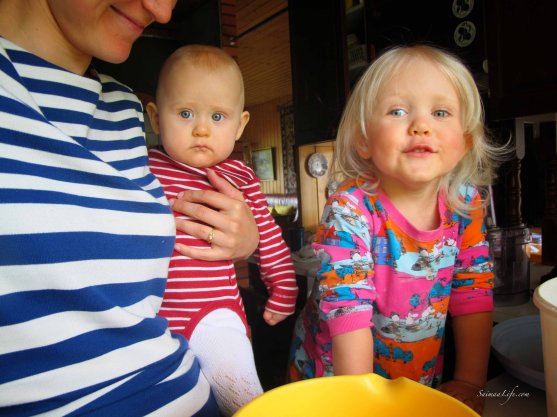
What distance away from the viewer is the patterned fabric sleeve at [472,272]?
902 mm

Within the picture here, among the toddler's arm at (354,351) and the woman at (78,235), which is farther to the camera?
the toddler's arm at (354,351)

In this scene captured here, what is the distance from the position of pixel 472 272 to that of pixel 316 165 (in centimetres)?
376

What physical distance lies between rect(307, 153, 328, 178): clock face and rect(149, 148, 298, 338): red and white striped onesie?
3.49m

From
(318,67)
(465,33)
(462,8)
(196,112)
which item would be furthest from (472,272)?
(318,67)

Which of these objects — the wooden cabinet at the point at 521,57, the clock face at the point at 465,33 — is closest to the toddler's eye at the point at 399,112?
the wooden cabinet at the point at 521,57

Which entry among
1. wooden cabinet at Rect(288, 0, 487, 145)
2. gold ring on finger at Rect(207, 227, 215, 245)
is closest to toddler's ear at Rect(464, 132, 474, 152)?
gold ring on finger at Rect(207, 227, 215, 245)

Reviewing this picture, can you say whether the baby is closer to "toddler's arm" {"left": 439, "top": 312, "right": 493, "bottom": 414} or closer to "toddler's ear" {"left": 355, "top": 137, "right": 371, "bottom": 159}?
"toddler's ear" {"left": 355, "top": 137, "right": 371, "bottom": 159}

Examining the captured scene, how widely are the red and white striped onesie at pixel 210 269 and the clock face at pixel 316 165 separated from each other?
3.49m

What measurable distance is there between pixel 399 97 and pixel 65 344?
73cm

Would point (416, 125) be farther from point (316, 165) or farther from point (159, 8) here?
point (316, 165)

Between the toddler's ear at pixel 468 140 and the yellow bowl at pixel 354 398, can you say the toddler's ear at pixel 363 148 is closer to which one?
the toddler's ear at pixel 468 140

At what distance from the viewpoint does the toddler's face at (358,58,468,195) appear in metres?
0.79

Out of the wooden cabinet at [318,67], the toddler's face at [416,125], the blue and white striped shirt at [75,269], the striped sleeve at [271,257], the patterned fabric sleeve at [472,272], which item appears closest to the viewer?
the blue and white striped shirt at [75,269]

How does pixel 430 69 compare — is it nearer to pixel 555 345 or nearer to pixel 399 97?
pixel 399 97
